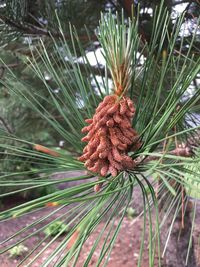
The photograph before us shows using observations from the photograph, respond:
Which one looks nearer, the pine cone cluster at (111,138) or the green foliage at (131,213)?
the pine cone cluster at (111,138)

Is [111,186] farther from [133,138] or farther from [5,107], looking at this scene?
[5,107]

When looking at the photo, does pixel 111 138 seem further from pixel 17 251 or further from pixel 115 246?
pixel 115 246

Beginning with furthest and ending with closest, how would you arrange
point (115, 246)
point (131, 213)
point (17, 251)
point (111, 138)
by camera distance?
1. point (131, 213)
2. point (115, 246)
3. point (17, 251)
4. point (111, 138)

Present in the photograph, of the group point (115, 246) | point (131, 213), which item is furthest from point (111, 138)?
point (131, 213)

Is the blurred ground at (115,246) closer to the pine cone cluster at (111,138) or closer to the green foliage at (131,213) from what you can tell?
the green foliage at (131,213)

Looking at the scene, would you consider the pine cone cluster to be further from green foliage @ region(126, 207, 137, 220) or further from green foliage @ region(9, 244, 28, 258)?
green foliage @ region(126, 207, 137, 220)

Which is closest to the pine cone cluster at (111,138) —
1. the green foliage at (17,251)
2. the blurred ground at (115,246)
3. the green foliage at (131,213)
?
the blurred ground at (115,246)

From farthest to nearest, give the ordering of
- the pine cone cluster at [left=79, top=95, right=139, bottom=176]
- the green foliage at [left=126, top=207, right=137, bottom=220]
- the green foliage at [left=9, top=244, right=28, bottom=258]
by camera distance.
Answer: the green foliage at [left=126, top=207, right=137, bottom=220] → the green foliage at [left=9, top=244, right=28, bottom=258] → the pine cone cluster at [left=79, top=95, right=139, bottom=176]

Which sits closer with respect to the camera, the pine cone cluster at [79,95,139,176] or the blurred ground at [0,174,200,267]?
the pine cone cluster at [79,95,139,176]

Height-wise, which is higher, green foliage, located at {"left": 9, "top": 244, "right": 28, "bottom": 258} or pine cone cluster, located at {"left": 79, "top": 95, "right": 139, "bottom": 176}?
pine cone cluster, located at {"left": 79, "top": 95, "right": 139, "bottom": 176}

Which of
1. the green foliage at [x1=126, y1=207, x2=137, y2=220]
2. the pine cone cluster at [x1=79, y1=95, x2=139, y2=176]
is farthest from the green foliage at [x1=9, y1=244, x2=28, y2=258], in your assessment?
the pine cone cluster at [x1=79, y1=95, x2=139, y2=176]
